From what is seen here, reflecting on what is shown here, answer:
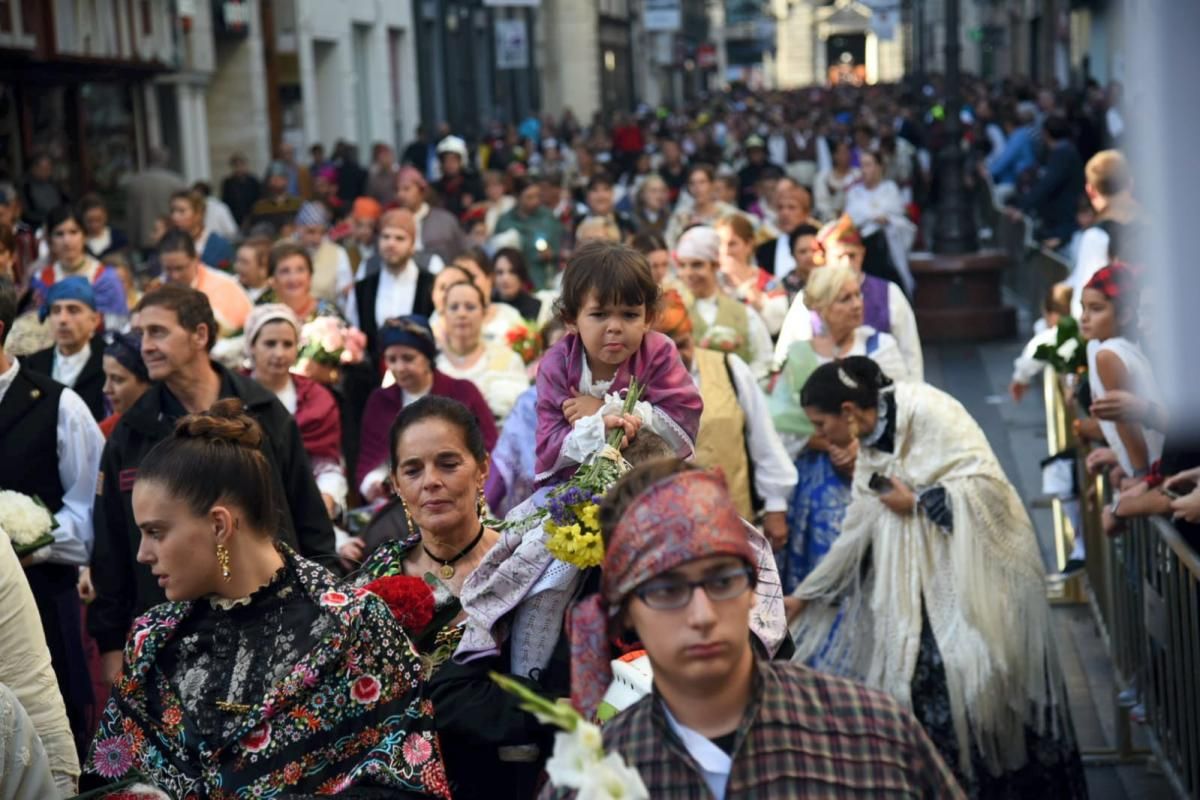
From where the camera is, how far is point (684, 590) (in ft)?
10.2

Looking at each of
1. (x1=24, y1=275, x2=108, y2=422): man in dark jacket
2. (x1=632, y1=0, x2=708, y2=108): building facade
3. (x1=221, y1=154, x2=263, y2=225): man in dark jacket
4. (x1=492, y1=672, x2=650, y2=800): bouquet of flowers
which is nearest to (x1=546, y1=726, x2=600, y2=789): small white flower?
(x1=492, y1=672, x2=650, y2=800): bouquet of flowers

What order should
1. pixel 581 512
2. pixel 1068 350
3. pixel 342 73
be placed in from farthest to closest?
pixel 342 73
pixel 1068 350
pixel 581 512

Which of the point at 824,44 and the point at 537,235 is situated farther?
the point at 824,44

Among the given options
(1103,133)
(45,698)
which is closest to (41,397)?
(45,698)

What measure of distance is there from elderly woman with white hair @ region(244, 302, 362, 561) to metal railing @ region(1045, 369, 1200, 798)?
125 inches

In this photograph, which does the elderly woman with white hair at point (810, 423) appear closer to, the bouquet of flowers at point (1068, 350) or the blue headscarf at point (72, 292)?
the bouquet of flowers at point (1068, 350)

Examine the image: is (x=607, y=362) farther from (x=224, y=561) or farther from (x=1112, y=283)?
(x=1112, y=283)

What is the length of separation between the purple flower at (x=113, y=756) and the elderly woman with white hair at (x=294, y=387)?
3929 millimetres

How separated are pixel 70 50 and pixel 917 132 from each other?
49.3 feet

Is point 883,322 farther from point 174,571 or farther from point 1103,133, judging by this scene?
point 1103,133

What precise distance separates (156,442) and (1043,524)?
6762 mm

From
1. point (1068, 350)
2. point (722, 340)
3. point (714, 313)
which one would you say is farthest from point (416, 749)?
point (714, 313)

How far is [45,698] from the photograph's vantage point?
189 inches

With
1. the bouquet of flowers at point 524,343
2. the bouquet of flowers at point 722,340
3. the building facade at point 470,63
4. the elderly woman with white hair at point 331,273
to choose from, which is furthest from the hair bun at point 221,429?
the building facade at point 470,63
